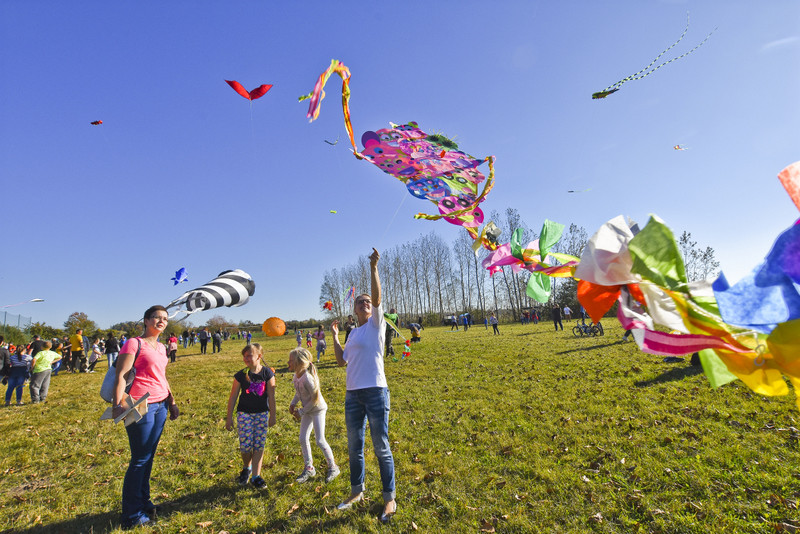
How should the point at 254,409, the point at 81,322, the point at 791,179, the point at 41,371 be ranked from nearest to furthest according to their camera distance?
the point at 791,179
the point at 254,409
the point at 41,371
the point at 81,322

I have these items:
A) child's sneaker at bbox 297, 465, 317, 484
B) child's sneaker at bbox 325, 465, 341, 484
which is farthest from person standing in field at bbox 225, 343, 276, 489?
child's sneaker at bbox 325, 465, 341, 484

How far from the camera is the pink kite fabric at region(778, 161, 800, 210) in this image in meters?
1.42

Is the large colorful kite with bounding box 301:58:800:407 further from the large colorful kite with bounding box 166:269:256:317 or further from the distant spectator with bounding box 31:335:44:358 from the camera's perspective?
the distant spectator with bounding box 31:335:44:358

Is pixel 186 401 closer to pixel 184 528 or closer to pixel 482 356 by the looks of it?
pixel 184 528

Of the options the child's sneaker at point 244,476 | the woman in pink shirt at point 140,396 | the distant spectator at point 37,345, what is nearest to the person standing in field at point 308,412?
the child's sneaker at point 244,476

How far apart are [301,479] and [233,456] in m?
1.75

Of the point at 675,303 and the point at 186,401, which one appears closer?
the point at 675,303

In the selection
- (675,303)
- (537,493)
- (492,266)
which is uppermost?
(492,266)

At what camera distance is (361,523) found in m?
3.60

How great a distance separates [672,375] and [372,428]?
7.79 meters

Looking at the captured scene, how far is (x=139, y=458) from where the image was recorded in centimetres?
360

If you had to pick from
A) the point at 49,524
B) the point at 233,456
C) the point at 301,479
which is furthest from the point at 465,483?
the point at 49,524

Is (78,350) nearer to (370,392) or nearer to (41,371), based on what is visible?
(41,371)

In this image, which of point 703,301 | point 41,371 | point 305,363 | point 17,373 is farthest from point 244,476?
point 17,373
